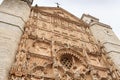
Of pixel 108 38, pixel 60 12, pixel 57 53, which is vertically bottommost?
pixel 57 53

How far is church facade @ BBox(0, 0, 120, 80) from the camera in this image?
726cm

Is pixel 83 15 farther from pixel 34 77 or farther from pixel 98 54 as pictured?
pixel 34 77

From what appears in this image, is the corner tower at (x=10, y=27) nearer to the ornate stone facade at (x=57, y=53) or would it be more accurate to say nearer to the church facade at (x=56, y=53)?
the church facade at (x=56, y=53)

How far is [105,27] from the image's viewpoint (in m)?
13.8

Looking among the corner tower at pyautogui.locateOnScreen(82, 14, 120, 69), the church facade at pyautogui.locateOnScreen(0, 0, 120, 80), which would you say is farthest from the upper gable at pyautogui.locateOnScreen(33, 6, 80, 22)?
the corner tower at pyautogui.locateOnScreen(82, 14, 120, 69)

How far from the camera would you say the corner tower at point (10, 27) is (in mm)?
6743

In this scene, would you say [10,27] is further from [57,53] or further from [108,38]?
[108,38]

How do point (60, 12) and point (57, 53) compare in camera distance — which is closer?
point (57, 53)

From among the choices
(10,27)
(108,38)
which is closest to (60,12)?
(108,38)

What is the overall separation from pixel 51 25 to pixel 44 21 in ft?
1.97

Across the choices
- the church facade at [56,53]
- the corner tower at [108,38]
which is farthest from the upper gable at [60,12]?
the corner tower at [108,38]

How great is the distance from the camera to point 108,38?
40.1 feet

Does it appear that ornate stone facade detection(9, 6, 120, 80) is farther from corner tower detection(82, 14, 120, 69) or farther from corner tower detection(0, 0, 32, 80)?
corner tower detection(82, 14, 120, 69)

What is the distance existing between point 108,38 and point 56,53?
5.22 metres
